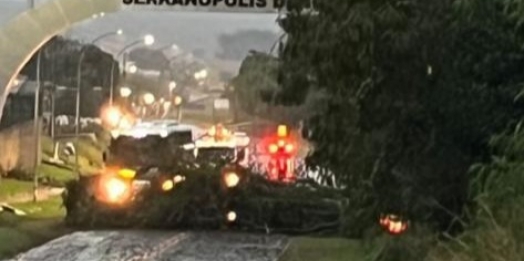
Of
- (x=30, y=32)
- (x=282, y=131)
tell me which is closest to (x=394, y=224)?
(x=30, y=32)

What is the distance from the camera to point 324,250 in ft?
68.0

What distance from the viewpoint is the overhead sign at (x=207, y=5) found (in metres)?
21.6

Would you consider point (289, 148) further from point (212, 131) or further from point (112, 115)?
point (112, 115)

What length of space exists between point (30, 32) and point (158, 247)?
223 inches

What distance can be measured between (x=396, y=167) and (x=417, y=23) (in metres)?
1.81

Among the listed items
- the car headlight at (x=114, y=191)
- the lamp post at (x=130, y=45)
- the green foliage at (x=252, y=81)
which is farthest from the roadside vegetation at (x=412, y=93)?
the lamp post at (x=130, y=45)

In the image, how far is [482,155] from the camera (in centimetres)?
1445

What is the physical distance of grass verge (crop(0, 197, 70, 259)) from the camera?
2123 centimetres

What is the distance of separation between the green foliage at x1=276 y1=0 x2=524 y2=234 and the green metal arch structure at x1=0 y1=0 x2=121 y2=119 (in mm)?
9964

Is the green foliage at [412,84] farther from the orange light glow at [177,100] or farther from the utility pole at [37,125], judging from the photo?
the orange light glow at [177,100]

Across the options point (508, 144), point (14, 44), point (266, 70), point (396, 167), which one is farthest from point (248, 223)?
point (508, 144)

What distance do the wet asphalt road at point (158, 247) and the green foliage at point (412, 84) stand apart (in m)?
4.78

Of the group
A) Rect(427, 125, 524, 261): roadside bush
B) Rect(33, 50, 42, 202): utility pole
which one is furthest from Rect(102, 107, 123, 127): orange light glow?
Rect(427, 125, 524, 261): roadside bush

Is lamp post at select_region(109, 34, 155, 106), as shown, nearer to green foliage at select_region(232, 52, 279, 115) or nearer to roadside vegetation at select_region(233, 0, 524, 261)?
green foliage at select_region(232, 52, 279, 115)
